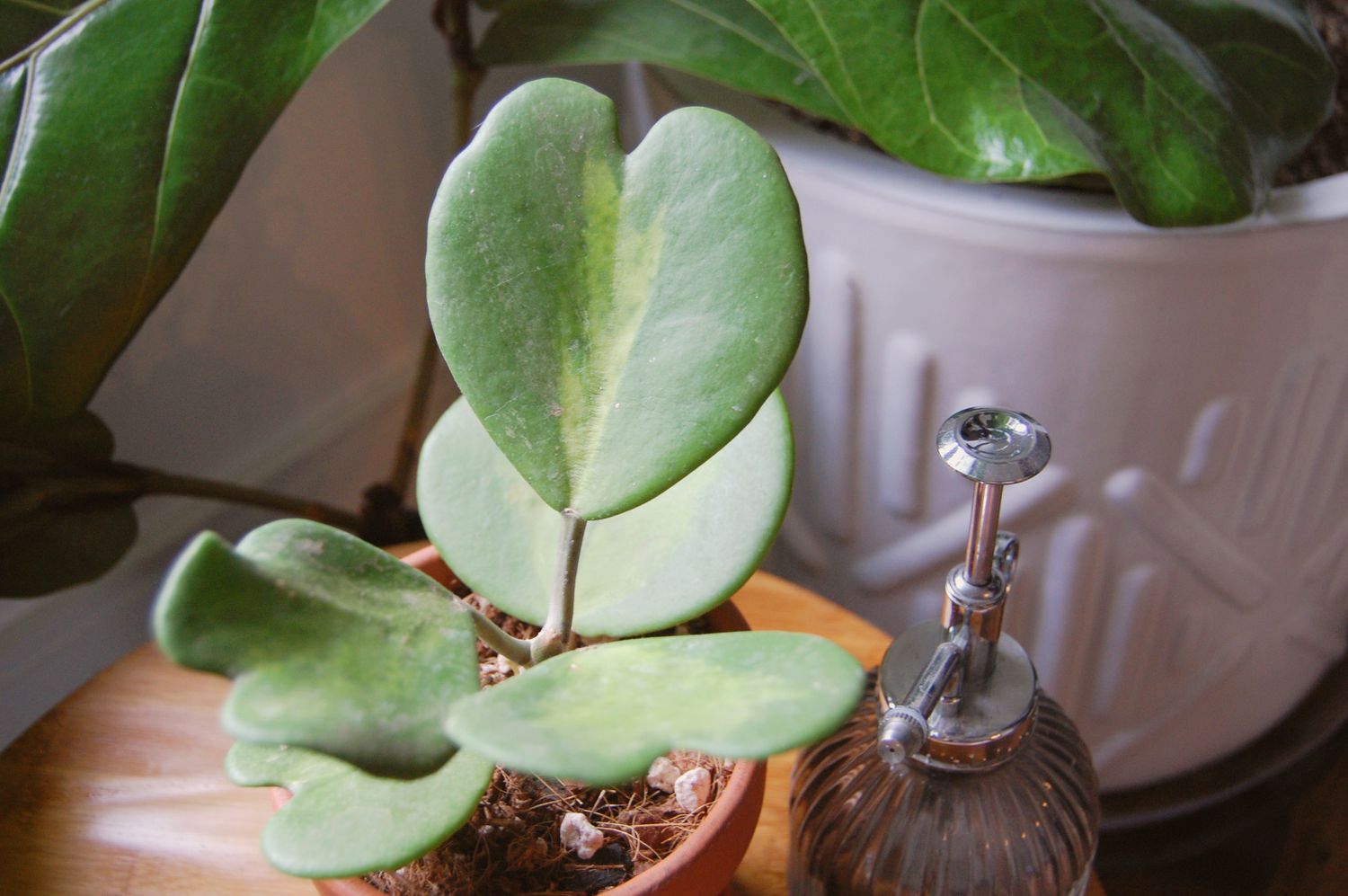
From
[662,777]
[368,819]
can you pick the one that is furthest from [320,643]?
[662,777]

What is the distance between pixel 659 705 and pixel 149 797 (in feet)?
1.39

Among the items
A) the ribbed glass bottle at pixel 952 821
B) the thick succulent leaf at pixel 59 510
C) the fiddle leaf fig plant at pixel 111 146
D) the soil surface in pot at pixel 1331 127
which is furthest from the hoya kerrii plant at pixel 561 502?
the soil surface in pot at pixel 1331 127

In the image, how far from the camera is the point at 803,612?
683 mm

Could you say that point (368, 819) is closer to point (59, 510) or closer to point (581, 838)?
point (581, 838)

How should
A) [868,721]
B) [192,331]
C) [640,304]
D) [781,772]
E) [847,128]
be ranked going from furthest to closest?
[192,331], [847,128], [781,772], [868,721], [640,304]

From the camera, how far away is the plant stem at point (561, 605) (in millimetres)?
363

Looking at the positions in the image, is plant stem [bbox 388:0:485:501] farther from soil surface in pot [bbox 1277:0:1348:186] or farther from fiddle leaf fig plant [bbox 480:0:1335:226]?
soil surface in pot [bbox 1277:0:1348:186]

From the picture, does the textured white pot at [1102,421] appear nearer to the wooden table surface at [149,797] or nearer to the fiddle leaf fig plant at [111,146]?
the wooden table surface at [149,797]

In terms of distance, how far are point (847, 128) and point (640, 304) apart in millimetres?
506

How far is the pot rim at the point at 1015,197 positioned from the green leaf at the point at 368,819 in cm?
43

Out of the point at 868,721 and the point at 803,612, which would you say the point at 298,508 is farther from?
the point at 868,721

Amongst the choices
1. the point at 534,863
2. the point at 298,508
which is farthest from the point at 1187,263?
the point at 298,508

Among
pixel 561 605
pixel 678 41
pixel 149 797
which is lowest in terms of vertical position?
pixel 149 797

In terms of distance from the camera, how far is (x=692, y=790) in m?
0.40
